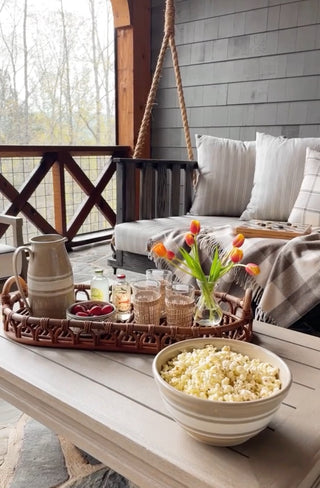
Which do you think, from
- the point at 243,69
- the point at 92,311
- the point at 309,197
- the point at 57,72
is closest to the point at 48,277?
the point at 92,311

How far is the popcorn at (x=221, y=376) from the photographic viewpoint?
635 millimetres

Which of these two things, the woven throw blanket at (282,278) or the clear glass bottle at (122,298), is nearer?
the clear glass bottle at (122,298)

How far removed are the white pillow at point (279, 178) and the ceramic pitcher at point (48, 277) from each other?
160cm

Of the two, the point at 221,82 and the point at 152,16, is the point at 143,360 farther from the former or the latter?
the point at 152,16

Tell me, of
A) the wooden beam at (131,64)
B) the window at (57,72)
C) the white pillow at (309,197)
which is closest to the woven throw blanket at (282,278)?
the white pillow at (309,197)

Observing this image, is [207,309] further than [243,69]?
No

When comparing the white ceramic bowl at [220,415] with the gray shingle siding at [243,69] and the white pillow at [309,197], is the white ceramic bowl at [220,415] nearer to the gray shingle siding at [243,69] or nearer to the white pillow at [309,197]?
the white pillow at [309,197]

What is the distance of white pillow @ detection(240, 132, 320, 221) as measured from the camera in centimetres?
233

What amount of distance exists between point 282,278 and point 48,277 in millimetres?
906

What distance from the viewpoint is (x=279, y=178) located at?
2355mm

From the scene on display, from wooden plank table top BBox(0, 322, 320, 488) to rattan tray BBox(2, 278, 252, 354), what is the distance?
0.07 feet

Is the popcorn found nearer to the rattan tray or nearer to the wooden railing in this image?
the rattan tray

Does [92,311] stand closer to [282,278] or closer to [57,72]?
[282,278]

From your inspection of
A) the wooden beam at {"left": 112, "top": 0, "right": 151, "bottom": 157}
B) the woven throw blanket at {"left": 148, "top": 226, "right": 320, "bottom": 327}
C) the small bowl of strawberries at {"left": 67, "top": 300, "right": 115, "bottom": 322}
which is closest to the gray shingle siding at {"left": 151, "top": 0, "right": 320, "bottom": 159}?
the wooden beam at {"left": 112, "top": 0, "right": 151, "bottom": 157}
